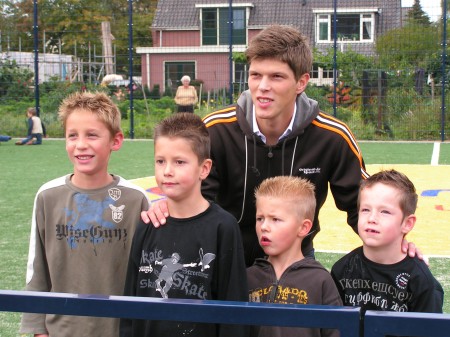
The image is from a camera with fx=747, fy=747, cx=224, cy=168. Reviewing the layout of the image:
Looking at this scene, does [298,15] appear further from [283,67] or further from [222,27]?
[283,67]

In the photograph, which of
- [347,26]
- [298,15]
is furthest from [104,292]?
[298,15]

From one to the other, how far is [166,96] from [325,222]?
1438 cm

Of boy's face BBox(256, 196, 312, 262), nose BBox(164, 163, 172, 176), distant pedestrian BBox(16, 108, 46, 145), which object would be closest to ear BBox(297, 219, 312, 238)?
boy's face BBox(256, 196, 312, 262)

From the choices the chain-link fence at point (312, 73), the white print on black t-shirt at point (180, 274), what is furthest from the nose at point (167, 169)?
the chain-link fence at point (312, 73)

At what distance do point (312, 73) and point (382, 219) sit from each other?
53.7 ft

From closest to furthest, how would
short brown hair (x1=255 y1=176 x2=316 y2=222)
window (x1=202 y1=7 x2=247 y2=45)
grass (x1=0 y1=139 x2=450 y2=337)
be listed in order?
short brown hair (x1=255 y1=176 x2=316 y2=222) < grass (x1=0 y1=139 x2=450 y2=337) < window (x1=202 y1=7 x2=247 y2=45)

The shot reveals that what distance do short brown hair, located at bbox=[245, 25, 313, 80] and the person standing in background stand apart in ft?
57.4

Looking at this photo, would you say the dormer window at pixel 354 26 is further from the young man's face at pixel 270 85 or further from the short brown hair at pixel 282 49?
the young man's face at pixel 270 85

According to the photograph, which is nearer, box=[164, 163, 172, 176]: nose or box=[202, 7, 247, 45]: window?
box=[164, 163, 172, 176]: nose

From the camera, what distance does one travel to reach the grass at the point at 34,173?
248 inches

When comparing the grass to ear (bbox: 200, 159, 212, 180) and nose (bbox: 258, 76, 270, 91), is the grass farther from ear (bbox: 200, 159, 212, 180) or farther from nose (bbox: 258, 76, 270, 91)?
nose (bbox: 258, 76, 270, 91)

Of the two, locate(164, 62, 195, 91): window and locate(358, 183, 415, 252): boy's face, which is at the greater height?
locate(164, 62, 195, 91): window

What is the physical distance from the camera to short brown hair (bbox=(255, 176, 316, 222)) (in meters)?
3.24

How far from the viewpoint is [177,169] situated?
10.1 ft
